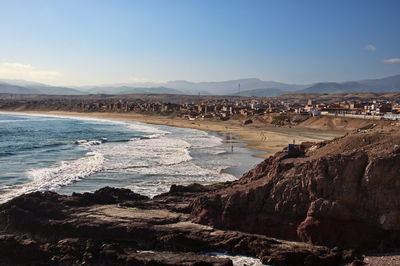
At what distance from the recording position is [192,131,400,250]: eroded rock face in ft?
46.9

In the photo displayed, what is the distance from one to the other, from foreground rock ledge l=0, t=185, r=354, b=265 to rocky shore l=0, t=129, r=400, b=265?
3 centimetres

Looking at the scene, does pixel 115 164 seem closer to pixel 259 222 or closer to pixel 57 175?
pixel 57 175

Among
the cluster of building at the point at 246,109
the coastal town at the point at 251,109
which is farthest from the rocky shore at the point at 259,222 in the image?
the cluster of building at the point at 246,109

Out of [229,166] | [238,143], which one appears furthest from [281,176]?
[238,143]

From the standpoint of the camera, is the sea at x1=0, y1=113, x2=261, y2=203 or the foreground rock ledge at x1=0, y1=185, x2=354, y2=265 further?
the sea at x1=0, y1=113, x2=261, y2=203

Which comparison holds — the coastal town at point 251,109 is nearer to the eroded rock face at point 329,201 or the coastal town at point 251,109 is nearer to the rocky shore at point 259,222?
the eroded rock face at point 329,201

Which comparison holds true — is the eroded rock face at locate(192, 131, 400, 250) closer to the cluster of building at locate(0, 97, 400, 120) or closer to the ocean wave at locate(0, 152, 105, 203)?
the ocean wave at locate(0, 152, 105, 203)

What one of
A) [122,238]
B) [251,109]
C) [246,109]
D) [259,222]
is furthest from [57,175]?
[251,109]

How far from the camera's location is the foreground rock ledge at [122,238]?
1370cm

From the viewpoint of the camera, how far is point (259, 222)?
15.4 metres

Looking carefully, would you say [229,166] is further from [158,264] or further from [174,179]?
[158,264]

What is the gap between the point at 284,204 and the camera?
15359 mm

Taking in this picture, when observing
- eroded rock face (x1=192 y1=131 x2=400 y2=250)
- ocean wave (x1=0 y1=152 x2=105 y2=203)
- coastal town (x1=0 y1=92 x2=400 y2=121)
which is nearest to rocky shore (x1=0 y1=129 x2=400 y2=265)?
eroded rock face (x1=192 y1=131 x2=400 y2=250)

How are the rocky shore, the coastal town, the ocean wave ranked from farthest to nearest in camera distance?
the coastal town < the ocean wave < the rocky shore
